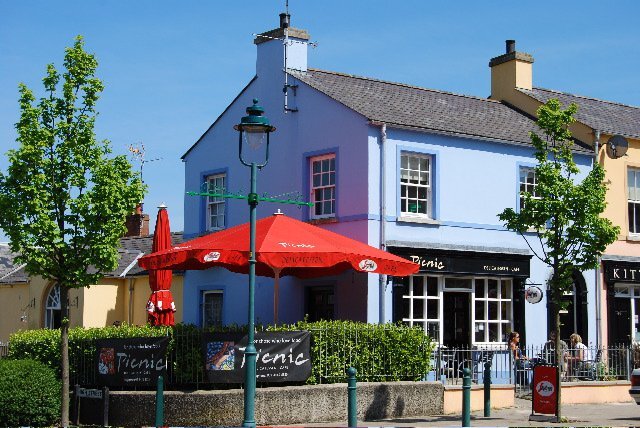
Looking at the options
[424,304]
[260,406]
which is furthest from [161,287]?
[260,406]

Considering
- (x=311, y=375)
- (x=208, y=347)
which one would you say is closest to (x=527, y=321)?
(x=311, y=375)

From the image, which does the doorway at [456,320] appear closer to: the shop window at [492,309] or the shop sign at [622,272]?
the shop window at [492,309]

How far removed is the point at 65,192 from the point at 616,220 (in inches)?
624

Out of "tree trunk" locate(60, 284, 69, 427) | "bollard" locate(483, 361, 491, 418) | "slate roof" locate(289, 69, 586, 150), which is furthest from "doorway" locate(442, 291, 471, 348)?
"tree trunk" locate(60, 284, 69, 427)

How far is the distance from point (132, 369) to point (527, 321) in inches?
431

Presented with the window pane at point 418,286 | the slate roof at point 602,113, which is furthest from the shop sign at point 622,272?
the window pane at point 418,286

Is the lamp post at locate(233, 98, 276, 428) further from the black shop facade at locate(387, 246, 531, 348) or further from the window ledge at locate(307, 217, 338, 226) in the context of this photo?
the window ledge at locate(307, 217, 338, 226)

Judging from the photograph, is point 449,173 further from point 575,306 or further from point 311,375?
point 311,375

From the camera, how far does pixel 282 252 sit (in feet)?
59.0

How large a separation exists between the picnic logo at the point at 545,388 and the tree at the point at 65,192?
25.9ft

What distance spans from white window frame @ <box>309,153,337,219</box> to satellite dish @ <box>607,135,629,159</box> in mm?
7907

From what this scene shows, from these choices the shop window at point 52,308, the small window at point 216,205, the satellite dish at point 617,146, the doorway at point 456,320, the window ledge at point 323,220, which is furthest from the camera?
the shop window at point 52,308

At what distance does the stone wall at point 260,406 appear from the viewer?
17.0m

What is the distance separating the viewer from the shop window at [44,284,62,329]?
34.4 meters
